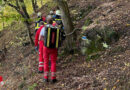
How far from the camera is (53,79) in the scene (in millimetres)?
5621

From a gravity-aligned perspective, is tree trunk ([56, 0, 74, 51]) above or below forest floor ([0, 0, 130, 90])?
above

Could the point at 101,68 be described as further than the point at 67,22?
No

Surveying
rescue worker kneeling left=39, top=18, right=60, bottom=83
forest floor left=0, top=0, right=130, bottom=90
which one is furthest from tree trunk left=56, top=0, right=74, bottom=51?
rescue worker kneeling left=39, top=18, right=60, bottom=83

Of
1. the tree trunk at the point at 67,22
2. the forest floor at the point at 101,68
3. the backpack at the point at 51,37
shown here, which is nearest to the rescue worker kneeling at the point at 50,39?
the backpack at the point at 51,37

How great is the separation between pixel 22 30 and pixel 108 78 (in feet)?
39.5

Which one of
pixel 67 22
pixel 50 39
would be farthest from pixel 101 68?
pixel 67 22

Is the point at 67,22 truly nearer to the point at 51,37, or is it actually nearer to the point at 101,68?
the point at 51,37

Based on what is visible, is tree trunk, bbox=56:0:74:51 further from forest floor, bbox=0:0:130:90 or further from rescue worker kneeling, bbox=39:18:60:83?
rescue worker kneeling, bbox=39:18:60:83

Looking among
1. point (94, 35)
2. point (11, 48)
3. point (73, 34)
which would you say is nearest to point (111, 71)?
point (94, 35)

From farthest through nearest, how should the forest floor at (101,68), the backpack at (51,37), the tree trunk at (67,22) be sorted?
1. the tree trunk at (67,22)
2. the backpack at (51,37)
3. the forest floor at (101,68)

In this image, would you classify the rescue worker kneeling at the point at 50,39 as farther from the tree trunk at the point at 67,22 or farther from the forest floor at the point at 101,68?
the tree trunk at the point at 67,22

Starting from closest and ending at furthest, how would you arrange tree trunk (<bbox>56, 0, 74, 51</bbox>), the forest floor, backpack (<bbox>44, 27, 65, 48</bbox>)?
1. the forest floor
2. backpack (<bbox>44, 27, 65, 48</bbox>)
3. tree trunk (<bbox>56, 0, 74, 51</bbox>)

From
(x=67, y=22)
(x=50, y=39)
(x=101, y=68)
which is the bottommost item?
(x=101, y=68)

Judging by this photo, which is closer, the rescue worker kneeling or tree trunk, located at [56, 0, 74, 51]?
the rescue worker kneeling
